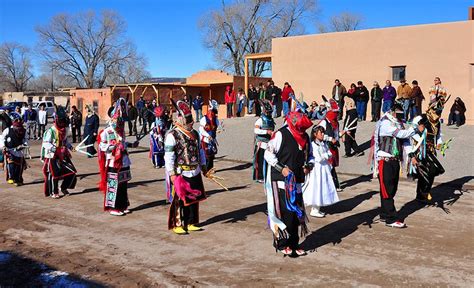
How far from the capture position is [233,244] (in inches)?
257

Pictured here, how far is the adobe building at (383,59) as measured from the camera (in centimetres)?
1966

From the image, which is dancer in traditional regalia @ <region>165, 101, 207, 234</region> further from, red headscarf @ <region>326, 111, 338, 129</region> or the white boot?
red headscarf @ <region>326, 111, 338, 129</region>

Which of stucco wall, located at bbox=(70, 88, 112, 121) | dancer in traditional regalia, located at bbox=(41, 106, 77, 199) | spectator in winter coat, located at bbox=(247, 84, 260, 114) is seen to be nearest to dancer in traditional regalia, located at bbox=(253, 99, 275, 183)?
dancer in traditional regalia, located at bbox=(41, 106, 77, 199)

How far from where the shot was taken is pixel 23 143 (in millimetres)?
11516

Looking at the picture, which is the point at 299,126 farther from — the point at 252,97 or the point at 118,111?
the point at 252,97

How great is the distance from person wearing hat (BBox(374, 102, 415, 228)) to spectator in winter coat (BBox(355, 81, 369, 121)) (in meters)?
12.1

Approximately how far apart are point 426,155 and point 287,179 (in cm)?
440

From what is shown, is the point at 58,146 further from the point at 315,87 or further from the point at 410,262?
the point at 315,87

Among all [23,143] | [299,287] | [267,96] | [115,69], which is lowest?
[299,287]

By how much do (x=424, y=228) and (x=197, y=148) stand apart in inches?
145

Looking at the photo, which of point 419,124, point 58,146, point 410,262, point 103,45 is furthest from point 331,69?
point 103,45

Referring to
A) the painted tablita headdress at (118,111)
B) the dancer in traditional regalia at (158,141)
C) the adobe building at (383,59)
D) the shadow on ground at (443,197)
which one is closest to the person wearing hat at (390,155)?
the shadow on ground at (443,197)

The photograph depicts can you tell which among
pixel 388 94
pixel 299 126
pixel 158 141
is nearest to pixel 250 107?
pixel 388 94

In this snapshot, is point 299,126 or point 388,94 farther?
point 388,94
